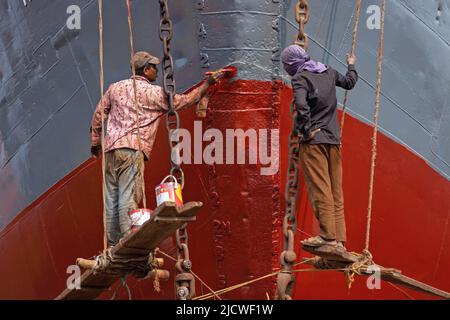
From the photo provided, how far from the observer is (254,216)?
756 cm

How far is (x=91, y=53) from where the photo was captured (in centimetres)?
842

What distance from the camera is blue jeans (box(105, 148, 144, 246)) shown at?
23.1 feet

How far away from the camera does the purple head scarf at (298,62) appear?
271 inches

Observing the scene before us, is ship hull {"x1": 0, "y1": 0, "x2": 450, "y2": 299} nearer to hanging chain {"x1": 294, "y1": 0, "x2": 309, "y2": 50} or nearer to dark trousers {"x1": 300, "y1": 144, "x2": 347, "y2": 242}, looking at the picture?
hanging chain {"x1": 294, "y1": 0, "x2": 309, "y2": 50}

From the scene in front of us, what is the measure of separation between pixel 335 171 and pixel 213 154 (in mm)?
1039

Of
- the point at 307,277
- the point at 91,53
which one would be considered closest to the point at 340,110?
the point at 307,277

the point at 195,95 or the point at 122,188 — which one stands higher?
the point at 195,95

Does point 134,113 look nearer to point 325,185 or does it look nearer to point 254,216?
Result: point 254,216

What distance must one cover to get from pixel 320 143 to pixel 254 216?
38.1 inches

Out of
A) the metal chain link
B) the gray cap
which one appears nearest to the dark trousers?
the metal chain link

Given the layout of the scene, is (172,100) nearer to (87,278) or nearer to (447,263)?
(87,278)

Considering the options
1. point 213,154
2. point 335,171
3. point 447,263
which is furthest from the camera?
point 447,263

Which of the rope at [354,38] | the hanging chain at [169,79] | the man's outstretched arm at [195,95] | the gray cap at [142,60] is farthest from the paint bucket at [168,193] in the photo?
the rope at [354,38]

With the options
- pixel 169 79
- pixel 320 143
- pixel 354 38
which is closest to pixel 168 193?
pixel 169 79
